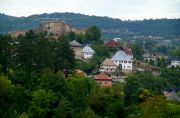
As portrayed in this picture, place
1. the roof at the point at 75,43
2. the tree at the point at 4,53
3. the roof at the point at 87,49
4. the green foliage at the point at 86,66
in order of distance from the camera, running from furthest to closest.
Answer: the roof at the point at 75,43 < the roof at the point at 87,49 < the green foliage at the point at 86,66 < the tree at the point at 4,53

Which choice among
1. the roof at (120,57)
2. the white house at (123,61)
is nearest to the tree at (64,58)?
the white house at (123,61)

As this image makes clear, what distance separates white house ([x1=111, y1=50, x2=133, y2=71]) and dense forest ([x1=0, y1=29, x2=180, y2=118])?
79.2 feet

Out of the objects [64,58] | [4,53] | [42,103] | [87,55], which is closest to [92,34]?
[87,55]

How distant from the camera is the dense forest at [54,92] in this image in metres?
38.7

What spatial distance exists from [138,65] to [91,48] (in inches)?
370

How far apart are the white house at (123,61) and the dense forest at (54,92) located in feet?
79.2

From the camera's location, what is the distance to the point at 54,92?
137 ft

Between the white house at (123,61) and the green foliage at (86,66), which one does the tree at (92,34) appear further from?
the green foliage at (86,66)

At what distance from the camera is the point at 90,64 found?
242 ft

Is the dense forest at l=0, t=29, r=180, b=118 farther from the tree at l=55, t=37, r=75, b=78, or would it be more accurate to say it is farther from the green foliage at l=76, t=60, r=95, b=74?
the green foliage at l=76, t=60, r=95, b=74

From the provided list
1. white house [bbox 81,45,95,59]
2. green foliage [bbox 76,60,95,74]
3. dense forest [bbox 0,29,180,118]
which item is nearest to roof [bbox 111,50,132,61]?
white house [bbox 81,45,95,59]

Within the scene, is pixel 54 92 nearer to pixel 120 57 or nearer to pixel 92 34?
pixel 120 57

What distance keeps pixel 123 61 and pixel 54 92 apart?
4089 centimetres

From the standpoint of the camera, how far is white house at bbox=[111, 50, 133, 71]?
8162cm
